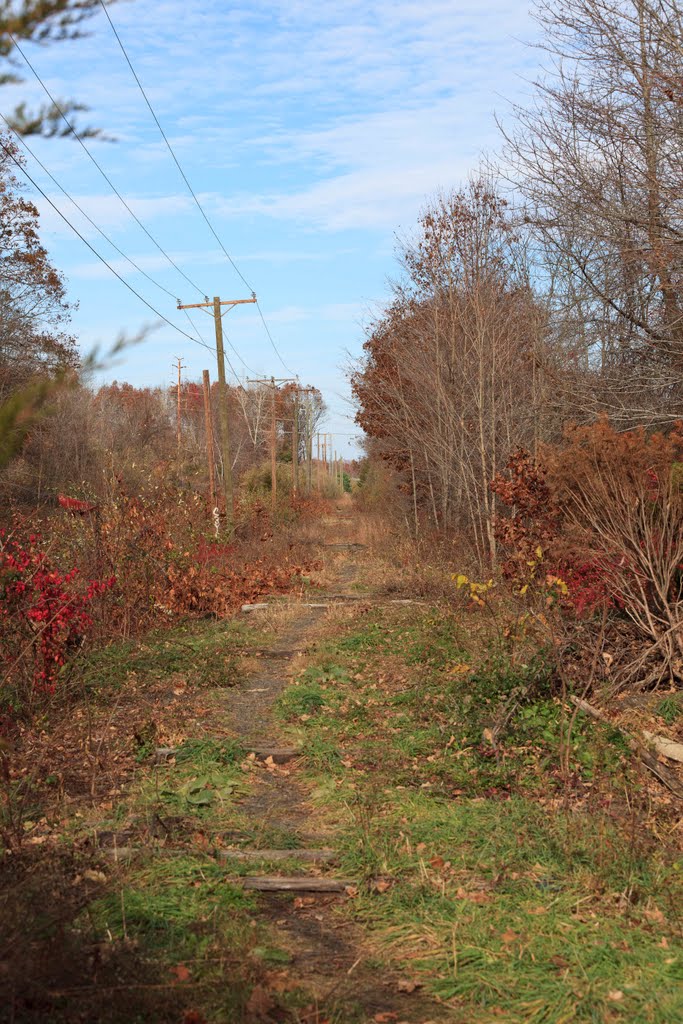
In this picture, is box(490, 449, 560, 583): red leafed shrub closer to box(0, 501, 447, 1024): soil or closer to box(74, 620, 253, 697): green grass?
box(74, 620, 253, 697): green grass

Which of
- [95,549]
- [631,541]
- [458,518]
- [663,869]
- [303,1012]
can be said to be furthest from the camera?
[458,518]

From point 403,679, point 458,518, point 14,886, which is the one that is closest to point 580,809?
point 14,886

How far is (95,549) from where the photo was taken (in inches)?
472

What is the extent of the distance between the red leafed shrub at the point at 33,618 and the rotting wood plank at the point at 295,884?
350 centimetres

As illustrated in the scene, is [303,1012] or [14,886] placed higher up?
[14,886]

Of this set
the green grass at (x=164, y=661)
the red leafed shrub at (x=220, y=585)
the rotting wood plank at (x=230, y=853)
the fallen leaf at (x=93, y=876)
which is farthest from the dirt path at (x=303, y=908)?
the red leafed shrub at (x=220, y=585)

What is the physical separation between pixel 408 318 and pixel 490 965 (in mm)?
17546

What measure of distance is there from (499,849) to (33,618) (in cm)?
493

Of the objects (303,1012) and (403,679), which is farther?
(403,679)

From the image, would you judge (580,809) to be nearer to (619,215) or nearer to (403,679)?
(403,679)

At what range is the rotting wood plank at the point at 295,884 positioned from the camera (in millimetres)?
4785

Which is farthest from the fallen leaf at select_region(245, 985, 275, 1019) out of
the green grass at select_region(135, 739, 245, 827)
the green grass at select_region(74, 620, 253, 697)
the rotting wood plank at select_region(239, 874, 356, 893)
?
the green grass at select_region(74, 620, 253, 697)

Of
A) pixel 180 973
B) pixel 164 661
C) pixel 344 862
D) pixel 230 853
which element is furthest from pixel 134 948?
pixel 164 661

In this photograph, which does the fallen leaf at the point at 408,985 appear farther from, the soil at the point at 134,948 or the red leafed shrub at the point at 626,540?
the red leafed shrub at the point at 626,540
